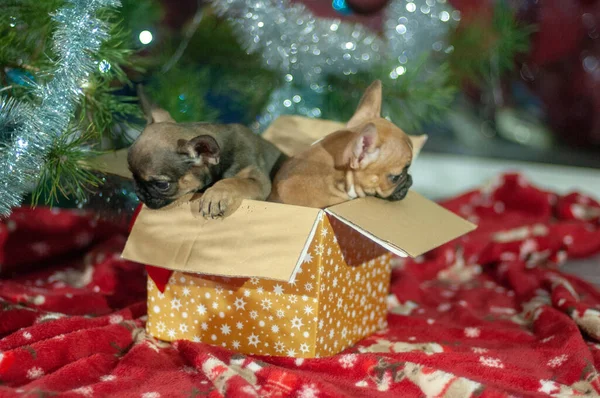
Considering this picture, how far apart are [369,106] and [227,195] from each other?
0.53m

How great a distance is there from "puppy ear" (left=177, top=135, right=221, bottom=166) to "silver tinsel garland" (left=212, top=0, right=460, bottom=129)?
744 mm

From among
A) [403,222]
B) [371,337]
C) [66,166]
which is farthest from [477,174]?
[66,166]

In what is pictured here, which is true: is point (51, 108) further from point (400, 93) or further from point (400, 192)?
point (400, 93)

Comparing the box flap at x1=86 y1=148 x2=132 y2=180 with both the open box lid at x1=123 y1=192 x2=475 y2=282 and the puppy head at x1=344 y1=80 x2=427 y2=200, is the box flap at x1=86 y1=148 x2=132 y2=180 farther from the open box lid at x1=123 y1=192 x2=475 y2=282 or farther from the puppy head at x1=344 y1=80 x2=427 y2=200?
the puppy head at x1=344 y1=80 x2=427 y2=200

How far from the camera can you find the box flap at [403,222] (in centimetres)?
124

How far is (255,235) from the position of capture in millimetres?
1228

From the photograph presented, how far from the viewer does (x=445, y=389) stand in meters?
1.20

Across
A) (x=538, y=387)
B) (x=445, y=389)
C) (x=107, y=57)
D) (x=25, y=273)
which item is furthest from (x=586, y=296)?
(x=25, y=273)

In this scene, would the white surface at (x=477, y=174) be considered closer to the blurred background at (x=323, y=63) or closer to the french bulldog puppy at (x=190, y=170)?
the blurred background at (x=323, y=63)

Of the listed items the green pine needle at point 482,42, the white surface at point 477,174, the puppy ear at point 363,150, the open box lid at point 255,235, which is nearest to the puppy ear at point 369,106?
the puppy ear at point 363,150

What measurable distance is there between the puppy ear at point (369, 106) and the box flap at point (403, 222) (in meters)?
0.23

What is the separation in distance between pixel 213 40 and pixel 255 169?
3.01 ft

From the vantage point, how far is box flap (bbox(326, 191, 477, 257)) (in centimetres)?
124

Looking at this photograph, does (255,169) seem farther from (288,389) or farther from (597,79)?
(597,79)
